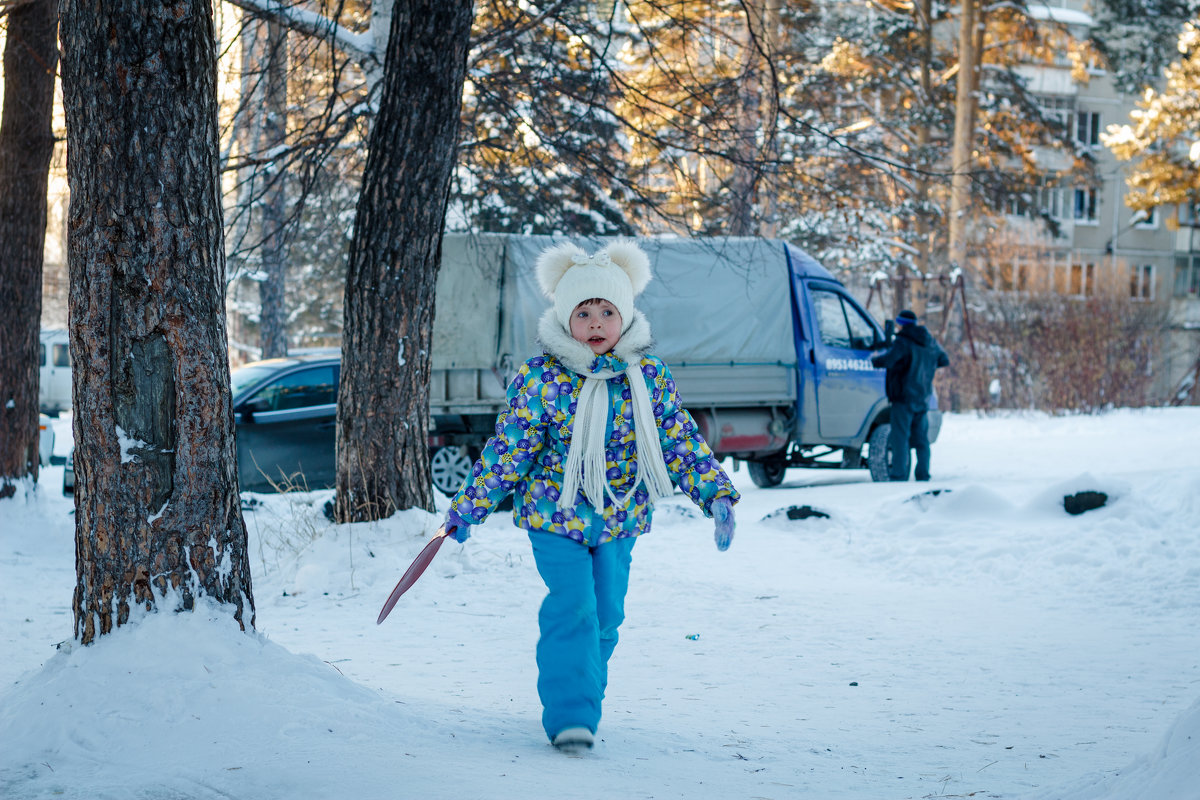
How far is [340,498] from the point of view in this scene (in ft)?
24.3

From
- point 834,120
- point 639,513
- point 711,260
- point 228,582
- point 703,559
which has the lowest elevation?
Answer: point 703,559

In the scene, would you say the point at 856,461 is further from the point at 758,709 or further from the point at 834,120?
the point at 834,120

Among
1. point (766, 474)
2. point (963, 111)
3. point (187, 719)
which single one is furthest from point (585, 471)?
point (963, 111)

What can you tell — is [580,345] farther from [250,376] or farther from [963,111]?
[963,111]

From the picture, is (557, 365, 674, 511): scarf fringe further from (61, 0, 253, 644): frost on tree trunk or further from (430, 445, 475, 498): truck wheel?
(430, 445, 475, 498): truck wheel

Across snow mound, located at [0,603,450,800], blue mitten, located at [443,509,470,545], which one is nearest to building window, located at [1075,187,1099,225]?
blue mitten, located at [443,509,470,545]

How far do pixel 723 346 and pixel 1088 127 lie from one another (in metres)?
34.8

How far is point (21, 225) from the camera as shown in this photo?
29.8 feet

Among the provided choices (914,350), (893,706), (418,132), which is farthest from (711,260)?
(893,706)

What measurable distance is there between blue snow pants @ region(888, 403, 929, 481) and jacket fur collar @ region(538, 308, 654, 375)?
8953 mm

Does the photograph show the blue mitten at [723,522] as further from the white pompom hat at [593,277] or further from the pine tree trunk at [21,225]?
the pine tree trunk at [21,225]

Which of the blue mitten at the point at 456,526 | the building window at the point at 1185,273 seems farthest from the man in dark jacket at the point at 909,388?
the building window at the point at 1185,273

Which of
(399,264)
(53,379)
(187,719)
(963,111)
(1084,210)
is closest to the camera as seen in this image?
(187,719)

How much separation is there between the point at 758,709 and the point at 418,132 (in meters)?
4.16
